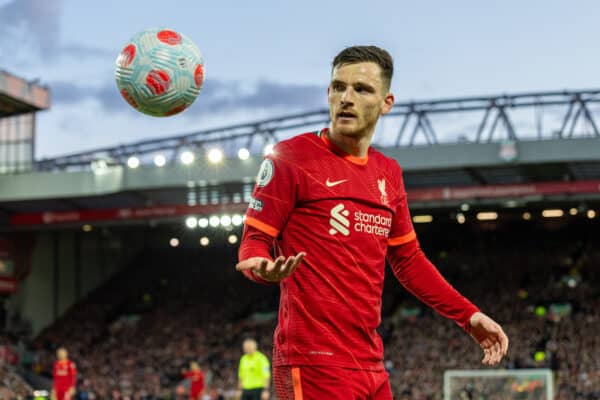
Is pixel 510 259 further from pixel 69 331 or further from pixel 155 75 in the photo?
pixel 155 75

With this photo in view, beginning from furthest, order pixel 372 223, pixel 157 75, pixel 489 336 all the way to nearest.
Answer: pixel 157 75, pixel 489 336, pixel 372 223

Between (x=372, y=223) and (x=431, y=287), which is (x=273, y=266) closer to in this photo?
(x=372, y=223)

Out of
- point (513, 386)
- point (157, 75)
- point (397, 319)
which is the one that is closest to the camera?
point (157, 75)

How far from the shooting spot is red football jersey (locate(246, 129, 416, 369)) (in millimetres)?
4152

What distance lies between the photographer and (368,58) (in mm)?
4262

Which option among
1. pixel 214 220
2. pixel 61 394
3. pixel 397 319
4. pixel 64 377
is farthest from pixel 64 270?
pixel 64 377

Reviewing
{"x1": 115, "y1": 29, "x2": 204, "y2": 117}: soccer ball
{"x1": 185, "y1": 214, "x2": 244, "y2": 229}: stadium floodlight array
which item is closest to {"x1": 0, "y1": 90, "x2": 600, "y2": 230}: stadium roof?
{"x1": 185, "y1": 214, "x2": 244, "y2": 229}: stadium floodlight array

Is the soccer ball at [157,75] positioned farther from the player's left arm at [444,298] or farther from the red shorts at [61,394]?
the red shorts at [61,394]

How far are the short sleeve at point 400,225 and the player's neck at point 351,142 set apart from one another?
0.38 m

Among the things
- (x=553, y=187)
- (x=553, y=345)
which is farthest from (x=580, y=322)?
(x=553, y=187)

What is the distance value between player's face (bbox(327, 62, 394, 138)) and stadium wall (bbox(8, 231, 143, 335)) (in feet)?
126

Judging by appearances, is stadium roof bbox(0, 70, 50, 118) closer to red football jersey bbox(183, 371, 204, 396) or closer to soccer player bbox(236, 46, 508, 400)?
red football jersey bbox(183, 371, 204, 396)

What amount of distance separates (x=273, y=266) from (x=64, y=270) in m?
41.7

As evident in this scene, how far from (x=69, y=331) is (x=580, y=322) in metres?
21.3
